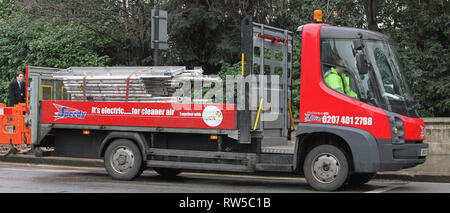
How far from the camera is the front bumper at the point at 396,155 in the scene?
998 centimetres

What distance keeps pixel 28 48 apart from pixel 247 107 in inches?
483

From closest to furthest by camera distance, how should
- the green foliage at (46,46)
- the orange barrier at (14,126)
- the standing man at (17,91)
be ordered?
the orange barrier at (14,126)
the standing man at (17,91)
the green foliage at (46,46)

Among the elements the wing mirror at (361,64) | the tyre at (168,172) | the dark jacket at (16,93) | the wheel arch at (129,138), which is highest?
the wing mirror at (361,64)

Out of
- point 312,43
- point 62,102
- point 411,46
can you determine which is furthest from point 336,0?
point 62,102

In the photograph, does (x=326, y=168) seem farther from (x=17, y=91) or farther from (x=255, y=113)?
(x=17, y=91)

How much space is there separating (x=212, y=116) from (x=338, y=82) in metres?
2.28

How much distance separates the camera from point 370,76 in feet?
33.5

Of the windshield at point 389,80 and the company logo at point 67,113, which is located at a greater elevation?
the windshield at point 389,80

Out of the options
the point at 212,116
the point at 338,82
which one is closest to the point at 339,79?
the point at 338,82

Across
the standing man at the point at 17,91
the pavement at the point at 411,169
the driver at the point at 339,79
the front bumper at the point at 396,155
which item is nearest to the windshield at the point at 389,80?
the driver at the point at 339,79

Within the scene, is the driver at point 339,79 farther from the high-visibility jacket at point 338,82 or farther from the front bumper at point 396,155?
the front bumper at point 396,155

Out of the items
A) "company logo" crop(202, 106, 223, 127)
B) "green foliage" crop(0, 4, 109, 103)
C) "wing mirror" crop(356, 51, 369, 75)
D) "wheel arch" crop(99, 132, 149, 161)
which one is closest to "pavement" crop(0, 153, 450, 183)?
"wheel arch" crop(99, 132, 149, 161)

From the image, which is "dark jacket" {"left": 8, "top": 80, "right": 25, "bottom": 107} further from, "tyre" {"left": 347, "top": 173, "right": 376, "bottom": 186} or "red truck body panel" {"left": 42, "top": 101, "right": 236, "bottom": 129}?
"tyre" {"left": 347, "top": 173, "right": 376, "bottom": 186}
